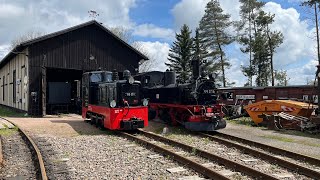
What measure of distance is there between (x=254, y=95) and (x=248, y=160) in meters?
13.9

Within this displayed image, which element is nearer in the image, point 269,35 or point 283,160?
point 283,160

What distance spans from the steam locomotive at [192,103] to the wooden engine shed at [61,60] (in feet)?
30.5

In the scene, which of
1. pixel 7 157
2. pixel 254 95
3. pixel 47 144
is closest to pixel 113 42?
pixel 254 95

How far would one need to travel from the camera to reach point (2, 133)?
529 inches

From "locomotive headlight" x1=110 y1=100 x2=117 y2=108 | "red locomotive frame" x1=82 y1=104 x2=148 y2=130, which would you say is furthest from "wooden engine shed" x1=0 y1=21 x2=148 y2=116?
"locomotive headlight" x1=110 y1=100 x2=117 y2=108

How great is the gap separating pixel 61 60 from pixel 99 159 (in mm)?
16304

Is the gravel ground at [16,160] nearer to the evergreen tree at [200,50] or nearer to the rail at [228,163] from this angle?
the rail at [228,163]

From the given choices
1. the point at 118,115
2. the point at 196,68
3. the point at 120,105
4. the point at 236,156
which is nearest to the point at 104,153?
the point at 236,156

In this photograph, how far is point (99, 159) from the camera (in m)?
8.42

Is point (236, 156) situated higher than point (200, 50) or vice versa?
point (200, 50)

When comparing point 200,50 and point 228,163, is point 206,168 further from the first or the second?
point 200,50

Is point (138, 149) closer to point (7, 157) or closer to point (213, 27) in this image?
point (7, 157)

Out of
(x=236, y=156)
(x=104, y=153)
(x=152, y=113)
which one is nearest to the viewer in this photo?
(x=236, y=156)

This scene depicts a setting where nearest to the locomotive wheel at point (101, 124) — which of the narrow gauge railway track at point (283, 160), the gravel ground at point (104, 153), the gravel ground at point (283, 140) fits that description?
the gravel ground at point (104, 153)
